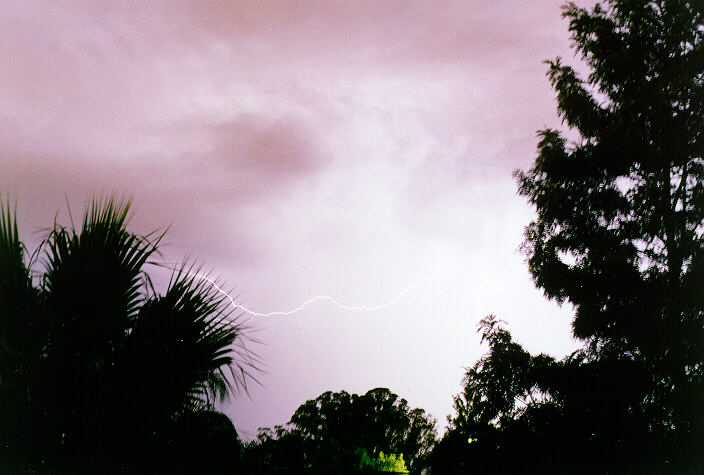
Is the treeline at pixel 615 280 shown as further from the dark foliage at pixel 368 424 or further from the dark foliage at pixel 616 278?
the dark foliage at pixel 368 424

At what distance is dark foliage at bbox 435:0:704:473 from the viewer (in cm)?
852

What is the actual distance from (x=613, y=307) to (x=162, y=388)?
9.54m

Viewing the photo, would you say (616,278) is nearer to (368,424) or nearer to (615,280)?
(615,280)

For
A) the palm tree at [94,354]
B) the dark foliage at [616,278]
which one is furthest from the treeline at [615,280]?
the palm tree at [94,354]

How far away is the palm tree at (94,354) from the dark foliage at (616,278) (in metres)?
7.41

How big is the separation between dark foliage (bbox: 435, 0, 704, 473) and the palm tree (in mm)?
7413

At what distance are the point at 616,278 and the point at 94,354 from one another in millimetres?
9905

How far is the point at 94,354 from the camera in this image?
11.0ft

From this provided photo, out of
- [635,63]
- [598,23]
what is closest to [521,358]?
[635,63]

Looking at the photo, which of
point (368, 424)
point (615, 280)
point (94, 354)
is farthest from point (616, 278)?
point (368, 424)

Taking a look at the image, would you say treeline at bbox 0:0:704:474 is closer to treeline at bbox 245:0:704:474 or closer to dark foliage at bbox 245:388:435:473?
treeline at bbox 245:0:704:474

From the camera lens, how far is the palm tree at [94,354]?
121 inches

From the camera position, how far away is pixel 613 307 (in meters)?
9.77

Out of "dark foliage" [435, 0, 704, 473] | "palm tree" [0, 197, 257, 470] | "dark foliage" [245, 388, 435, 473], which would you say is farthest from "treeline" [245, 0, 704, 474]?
"dark foliage" [245, 388, 435, 473]
